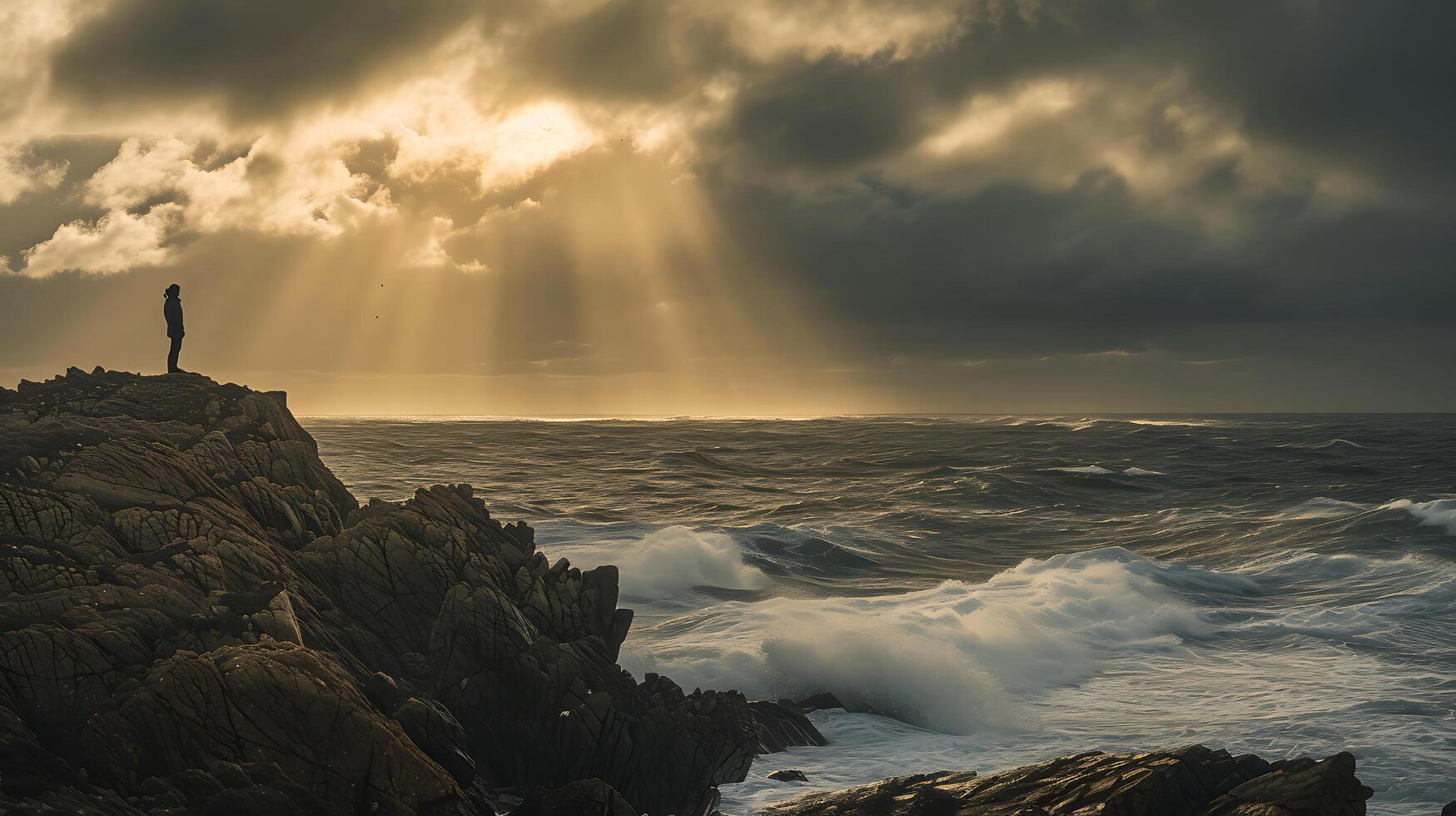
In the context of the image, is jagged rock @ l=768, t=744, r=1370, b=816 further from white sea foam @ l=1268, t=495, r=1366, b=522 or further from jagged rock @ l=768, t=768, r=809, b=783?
white sea foam @ l=1268, t=495, r=1366, b=522

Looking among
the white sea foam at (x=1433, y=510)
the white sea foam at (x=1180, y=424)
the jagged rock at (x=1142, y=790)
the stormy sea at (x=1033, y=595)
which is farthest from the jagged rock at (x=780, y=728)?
the white sea foam at (x=1180, y=424)

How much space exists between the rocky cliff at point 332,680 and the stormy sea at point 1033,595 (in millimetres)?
2128

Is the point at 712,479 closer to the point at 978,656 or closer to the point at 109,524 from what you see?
the point at 978,656

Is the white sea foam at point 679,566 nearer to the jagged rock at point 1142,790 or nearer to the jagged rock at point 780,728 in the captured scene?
the jagged rock at point 780,728

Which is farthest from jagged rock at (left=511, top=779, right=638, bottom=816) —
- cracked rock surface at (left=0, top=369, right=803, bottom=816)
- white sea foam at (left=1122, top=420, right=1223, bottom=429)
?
white sea foam at (left=1122, top=420, right=1223, bottom=429)

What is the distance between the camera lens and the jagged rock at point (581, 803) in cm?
773

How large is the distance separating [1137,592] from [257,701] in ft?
68.6

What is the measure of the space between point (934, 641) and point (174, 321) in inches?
723

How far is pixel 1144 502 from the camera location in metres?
40.8

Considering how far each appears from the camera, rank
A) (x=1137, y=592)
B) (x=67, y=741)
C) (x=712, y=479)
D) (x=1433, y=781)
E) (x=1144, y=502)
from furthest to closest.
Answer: (x=712, y=479)
(x=1144, y=502)
(x=1137, y=592)
(x=1433, y=781)
(x=67, y=741)

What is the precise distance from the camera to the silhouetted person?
21.2 m

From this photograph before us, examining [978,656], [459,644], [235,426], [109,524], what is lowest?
[978,656]

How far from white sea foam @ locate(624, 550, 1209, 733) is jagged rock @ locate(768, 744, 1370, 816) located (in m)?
5.38

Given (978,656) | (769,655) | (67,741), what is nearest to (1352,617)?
(978,656)
